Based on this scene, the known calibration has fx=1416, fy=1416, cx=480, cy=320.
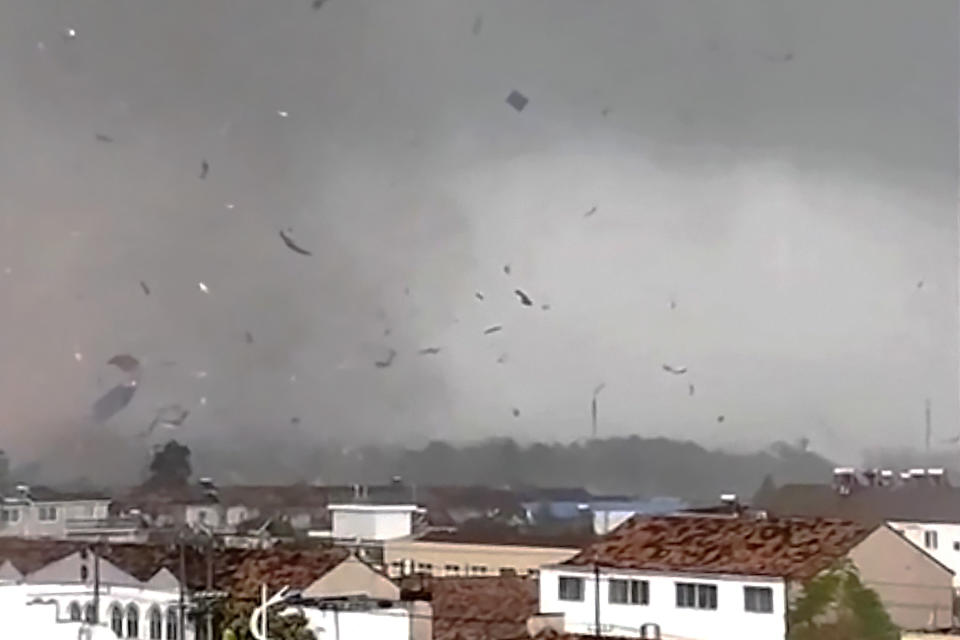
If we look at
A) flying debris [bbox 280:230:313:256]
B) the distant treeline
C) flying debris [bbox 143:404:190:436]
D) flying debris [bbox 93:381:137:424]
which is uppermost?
flying debris [bbox 280:230:313:256]

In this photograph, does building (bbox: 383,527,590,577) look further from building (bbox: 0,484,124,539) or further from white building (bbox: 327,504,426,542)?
building (bbox: 0,484,124,539)

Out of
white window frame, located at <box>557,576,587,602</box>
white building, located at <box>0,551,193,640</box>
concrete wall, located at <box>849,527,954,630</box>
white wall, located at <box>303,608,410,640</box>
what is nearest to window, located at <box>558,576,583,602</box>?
white window frame, located at <box>557,576,587,602</box>

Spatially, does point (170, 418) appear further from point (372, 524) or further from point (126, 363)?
point (372, 524)

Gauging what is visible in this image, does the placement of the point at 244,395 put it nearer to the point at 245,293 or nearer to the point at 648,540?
the point at 245,293

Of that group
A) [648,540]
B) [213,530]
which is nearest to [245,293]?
[213,530]

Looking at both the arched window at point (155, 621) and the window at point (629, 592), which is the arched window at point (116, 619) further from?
the window at point (629, 592)

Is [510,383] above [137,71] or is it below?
below

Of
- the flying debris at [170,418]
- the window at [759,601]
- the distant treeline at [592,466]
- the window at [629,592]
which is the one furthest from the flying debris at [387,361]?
the window at [759,601]
